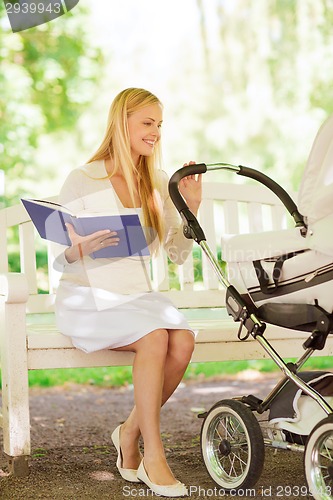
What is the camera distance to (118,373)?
231 inches

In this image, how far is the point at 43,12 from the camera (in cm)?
780

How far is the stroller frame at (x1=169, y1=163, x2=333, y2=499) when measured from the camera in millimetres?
2121

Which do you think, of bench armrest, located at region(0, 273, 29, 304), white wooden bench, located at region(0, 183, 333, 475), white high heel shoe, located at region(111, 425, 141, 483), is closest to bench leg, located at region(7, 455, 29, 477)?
white wooden bench, located at region(0, 183, 333, 475)

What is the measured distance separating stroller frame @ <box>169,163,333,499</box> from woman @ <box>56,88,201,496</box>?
15 centimetres

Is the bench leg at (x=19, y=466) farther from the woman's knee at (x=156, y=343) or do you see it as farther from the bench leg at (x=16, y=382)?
the woman's knee at (x=156, y=343)

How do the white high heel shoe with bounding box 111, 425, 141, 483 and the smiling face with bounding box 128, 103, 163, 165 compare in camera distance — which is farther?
the smiling face with bounding box 128, 103, 163, 165

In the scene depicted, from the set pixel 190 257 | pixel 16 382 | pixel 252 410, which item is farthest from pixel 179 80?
pixel 252 410

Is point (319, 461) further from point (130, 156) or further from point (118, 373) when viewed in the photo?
point (118, 373)

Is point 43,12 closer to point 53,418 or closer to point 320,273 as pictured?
point 53,418

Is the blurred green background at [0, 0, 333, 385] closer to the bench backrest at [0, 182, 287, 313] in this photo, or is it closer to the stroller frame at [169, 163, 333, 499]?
the bench backrest at [0, 182, 287, 313]

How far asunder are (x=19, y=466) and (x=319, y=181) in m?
1.38

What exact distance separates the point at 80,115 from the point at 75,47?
2.33 feet

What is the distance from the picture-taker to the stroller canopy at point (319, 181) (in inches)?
A: 84.9

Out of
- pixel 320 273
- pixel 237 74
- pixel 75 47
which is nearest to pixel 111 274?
pixel 320 273
